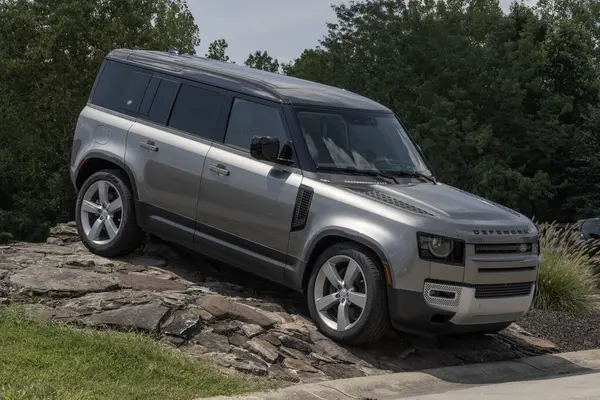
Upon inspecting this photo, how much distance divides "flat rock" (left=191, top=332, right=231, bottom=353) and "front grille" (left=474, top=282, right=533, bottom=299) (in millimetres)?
2029

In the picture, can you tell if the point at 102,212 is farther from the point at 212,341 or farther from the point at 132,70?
the point at 212,341

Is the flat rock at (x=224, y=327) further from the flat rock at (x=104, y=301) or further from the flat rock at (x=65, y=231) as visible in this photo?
the flat rock at (x=65, y=231)

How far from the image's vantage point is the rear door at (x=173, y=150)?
28.5 ft

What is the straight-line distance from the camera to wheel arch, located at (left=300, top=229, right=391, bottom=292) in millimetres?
7223

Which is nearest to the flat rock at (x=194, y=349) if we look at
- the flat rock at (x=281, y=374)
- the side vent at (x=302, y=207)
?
the flat rock at (x=281, y=374)

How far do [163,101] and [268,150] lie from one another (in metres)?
1.84

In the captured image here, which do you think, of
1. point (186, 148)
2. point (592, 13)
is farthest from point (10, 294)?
point (592, 13)

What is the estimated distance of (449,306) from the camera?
23.6ft

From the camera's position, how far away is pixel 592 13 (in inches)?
2362

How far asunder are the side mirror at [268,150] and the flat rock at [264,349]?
64.2 inches

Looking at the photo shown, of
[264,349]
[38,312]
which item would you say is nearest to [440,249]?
[264,349]

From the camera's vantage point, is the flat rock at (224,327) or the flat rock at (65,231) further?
the flat rock at (65,231)

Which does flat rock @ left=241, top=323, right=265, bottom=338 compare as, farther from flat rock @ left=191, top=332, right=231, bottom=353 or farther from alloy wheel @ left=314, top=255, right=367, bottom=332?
alloy wheel @ left=314, top=255, right=367, bottom=332

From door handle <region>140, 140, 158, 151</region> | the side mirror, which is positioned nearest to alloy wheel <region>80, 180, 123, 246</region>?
door handle <region>140, 140, 158, 151</region>
